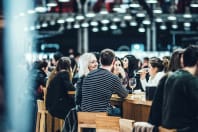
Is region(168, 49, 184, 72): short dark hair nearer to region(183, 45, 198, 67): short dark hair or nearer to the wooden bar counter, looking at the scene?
region(183, 45, 198, 67): short dark hair

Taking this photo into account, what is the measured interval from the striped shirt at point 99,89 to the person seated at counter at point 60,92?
4.38 feet

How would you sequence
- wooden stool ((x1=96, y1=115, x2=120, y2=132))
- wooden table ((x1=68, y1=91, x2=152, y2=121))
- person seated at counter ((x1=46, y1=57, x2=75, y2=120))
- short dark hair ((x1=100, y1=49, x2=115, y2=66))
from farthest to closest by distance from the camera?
person seated at counter ((x1=46, y1=57, x2=75, y2=120)) → wooden table ((x1=68, y1=91, x2=152, y2=121)) → short dark hair ((x1=100, y1=49, x2=115, y2=66)) → wooden stool ((x1=96, y1=115, x2=120, y2=132))

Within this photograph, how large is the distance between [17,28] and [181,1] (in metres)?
25.4

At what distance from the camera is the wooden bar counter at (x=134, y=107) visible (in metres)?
7.01

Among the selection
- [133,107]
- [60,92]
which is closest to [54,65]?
[60,92]

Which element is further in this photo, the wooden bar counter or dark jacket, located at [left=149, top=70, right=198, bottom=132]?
the wooden bar counter

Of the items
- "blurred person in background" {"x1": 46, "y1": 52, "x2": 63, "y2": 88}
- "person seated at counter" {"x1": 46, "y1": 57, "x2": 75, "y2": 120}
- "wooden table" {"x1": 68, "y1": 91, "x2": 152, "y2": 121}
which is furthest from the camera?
"blurred person in background" {"x1": 46, "y1": 52, "x2": 63, "y2": 88}

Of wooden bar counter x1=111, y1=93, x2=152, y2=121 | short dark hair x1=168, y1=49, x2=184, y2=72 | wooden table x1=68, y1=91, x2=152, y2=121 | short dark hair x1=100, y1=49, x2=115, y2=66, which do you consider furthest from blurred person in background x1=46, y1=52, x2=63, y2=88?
short dark hair x1=168, y1=49, x2=184, y2=72

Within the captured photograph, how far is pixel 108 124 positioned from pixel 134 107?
2.79m

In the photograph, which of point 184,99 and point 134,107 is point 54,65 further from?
point 184,99

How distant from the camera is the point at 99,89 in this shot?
6.84 metres

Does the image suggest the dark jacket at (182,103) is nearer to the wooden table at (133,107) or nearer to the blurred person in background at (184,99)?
the blurred person in background at (184,99)

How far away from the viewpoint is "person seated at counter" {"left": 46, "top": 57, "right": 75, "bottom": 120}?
836 cm

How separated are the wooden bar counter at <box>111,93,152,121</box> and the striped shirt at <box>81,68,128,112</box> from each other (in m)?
0.24
